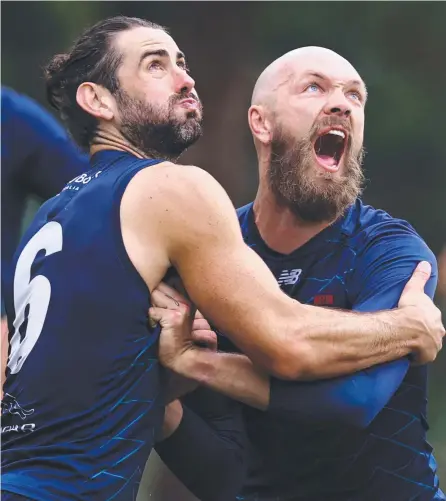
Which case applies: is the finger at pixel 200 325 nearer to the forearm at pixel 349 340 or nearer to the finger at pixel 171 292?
→ the finger at pixel 171 292

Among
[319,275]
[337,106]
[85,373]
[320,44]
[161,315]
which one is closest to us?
[85,373]

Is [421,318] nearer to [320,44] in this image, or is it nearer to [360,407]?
[360,407]

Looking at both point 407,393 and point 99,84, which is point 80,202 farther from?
point 407,393

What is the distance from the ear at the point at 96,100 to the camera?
3.59 m

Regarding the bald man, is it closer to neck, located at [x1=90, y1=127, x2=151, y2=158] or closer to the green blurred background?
neck, located at [x1=90, y1=127, x2=151, y2=158]

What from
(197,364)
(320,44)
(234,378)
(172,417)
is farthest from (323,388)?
(320,44)

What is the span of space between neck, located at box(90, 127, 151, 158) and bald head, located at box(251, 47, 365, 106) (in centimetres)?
78

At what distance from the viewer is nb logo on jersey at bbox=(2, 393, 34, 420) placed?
3.15m

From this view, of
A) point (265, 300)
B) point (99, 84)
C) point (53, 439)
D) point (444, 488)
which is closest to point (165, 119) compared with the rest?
point (99, 84)

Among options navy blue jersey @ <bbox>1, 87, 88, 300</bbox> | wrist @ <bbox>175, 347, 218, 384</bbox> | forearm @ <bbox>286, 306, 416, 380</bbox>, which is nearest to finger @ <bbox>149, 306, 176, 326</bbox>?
wrist @ <bbox>175, 347, 218, 384</bbox>

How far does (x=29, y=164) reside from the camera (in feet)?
15.8

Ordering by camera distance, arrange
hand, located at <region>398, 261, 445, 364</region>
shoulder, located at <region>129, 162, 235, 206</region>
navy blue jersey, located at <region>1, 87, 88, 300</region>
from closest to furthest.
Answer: shoulder, located at <region>129, 162, 235, 206</region>
hand, located at <region>398, 261, 445, 364</region>
navy blue jersey, located at <region>1, 87, 88, 300</region>

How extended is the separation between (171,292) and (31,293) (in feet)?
1.32

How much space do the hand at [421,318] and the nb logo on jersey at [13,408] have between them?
3.76 feet
